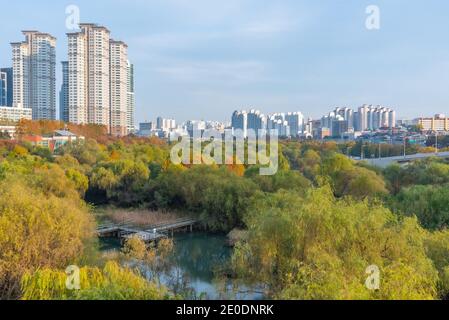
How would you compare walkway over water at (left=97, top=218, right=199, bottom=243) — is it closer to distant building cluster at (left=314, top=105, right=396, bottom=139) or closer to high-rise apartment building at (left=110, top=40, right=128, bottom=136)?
high-rise apartment building at (left=110, top=40, right=128, bottom=136)

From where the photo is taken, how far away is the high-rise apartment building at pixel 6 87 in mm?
42875

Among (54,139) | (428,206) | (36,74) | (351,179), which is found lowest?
(428,206)

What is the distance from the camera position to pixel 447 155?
71.9 ft

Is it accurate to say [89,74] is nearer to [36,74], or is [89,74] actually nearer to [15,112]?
[36,74]

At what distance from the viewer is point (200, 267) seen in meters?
10.1

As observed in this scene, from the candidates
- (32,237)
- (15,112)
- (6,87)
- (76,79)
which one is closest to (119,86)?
(76,79)

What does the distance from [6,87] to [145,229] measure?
36615 mm

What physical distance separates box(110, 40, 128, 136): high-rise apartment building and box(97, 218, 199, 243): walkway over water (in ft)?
88.0

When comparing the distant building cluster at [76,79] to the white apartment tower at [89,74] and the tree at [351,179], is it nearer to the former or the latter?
the white apartment tower at [89,74]

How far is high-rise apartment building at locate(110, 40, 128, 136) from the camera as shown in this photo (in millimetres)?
37625

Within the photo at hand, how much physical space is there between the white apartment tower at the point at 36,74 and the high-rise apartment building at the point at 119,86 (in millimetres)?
5188

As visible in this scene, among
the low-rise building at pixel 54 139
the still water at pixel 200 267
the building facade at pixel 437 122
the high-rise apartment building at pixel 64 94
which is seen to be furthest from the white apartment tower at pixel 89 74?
the building facade at pixel 437 122

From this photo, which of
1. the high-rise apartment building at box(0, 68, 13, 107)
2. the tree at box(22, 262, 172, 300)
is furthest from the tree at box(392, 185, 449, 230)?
the high-rise apartment building at box(0, 68, 13, 107)

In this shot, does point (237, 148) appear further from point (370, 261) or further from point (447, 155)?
point (370, 261)
